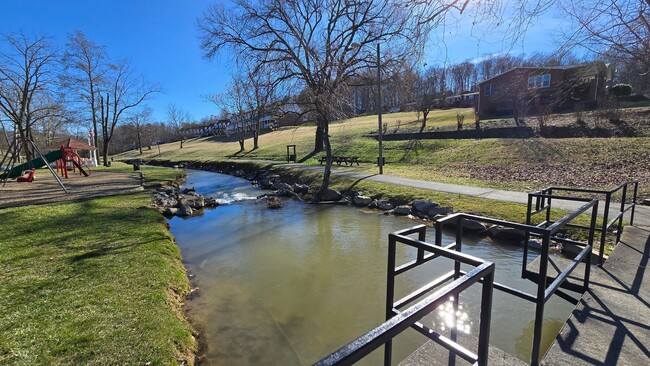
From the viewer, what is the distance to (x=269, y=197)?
44.4ft

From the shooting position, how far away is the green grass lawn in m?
3.08

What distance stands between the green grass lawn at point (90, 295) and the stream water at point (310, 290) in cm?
54

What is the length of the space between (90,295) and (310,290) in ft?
10.4

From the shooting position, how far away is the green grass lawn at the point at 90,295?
3.08 m

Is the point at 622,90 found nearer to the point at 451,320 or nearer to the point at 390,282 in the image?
the point at 451,320

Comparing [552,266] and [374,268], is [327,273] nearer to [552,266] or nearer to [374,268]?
[374,268]

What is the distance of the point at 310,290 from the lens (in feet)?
17.5

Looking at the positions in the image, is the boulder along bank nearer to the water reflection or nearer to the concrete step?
the water reflection

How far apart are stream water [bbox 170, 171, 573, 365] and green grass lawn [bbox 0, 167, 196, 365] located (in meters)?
0.54

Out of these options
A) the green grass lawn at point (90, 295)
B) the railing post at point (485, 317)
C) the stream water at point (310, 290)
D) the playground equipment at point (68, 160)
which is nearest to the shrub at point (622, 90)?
the stream water at point (310, 290)

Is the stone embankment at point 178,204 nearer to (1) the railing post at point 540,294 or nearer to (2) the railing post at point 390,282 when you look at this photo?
(2) the railing post at point 390,282

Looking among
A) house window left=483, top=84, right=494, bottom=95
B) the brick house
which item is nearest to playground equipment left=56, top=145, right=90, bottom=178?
the brick house

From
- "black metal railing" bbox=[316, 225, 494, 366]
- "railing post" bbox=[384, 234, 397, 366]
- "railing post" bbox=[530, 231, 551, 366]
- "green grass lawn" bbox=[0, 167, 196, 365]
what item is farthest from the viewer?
"green grass lawn" bbox=[0, 167, 196, 365]

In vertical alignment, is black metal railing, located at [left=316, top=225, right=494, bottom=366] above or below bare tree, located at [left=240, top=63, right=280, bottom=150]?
below
